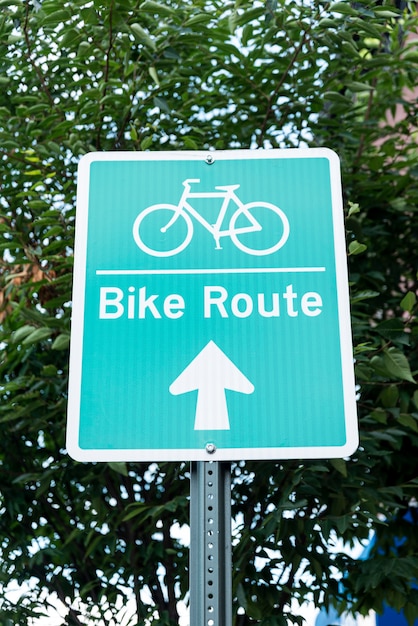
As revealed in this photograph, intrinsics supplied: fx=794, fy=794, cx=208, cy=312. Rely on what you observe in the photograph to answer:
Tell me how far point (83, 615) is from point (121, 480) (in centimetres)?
56

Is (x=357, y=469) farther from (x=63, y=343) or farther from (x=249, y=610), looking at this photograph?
(x=63, y=343)

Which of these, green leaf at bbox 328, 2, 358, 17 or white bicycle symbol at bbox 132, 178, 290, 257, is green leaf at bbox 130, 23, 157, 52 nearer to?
green leaf at bbox 328, 2, 358, 17

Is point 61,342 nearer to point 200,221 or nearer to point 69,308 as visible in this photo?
point 69,308

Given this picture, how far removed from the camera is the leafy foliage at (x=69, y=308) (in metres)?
2.91

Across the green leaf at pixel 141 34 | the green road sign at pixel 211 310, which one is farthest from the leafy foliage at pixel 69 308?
the green road sign at pixel 211 310

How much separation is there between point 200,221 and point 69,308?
158 cm

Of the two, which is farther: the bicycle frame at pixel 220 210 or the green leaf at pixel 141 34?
the green leaf at pixel 141 34

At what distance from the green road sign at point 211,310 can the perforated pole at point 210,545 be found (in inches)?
2.2

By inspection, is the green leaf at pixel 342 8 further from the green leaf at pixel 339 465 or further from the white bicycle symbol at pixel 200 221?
the green leaf at pixel 339 465

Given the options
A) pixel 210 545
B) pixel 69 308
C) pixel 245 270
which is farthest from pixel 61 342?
pixel 210 545

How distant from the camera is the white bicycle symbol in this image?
1.60 meters

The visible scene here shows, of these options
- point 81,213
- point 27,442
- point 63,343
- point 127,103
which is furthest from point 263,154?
point 27,442

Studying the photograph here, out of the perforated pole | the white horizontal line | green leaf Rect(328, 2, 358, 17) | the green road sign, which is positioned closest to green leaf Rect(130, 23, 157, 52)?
green leaf Rect(328, 2, 358, 17)

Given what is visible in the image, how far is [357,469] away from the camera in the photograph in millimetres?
3117
